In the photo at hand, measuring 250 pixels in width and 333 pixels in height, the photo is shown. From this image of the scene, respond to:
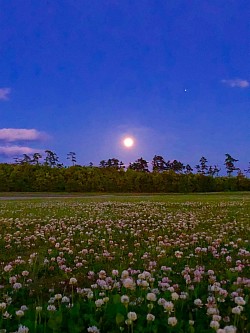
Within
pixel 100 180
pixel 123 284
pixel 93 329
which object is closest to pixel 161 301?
pixel 123 284

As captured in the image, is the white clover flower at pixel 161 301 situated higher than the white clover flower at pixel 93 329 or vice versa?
the white clover flower at pixel 161 301

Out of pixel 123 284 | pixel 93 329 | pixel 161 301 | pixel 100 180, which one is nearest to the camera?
pixel 93 329

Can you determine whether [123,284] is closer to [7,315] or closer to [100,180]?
[7,315]

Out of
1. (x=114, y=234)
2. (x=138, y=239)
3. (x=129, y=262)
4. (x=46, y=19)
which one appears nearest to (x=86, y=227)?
(x=114, y=234)

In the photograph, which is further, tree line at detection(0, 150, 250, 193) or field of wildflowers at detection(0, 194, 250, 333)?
tree line at detection(0, 150, 250, 193)

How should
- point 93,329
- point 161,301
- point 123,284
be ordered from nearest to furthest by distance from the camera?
point 93,329 → point 161,301 → point 123,284

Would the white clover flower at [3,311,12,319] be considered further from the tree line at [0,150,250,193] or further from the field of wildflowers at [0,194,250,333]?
the tree line at [0,150,250,193]

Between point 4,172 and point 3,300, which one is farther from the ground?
point 4,172

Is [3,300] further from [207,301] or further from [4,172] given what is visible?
[4,172]

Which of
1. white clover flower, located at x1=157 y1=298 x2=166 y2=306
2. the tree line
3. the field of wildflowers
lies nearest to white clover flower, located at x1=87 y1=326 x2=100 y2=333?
the field of wildflowers

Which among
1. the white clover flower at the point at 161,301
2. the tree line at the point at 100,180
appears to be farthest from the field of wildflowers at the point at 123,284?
the tree line at the point at 100,180

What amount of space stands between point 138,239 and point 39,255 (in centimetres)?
253

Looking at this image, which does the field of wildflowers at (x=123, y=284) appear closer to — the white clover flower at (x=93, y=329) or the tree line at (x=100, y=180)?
the white clover flower at (x=93, y=329)

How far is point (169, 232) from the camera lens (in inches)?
344
